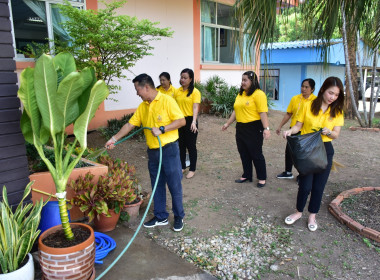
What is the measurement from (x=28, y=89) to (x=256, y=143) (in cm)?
330

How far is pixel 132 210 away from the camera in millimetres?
3768

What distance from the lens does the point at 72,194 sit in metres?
3.56

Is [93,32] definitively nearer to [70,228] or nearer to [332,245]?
[70,228]

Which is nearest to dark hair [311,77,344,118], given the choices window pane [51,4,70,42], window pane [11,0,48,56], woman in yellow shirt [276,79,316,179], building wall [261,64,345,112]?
woman in yellow shirt [276,79,316,179]

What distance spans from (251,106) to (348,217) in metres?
1.92

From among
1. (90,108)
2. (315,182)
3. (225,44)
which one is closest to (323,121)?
(315,182)

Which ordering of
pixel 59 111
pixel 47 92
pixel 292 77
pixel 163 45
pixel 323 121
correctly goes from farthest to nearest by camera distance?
pixel 292 77
pixel 163 45
pixel 323 121
pixel 59 111
pixel 47 92

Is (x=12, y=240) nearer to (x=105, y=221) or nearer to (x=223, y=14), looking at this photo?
(x=105, y=221)

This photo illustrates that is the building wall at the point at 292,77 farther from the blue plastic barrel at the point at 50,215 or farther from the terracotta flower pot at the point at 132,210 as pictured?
the blue plastic barrel at the point at 50,215

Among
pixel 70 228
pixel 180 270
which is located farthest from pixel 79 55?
pixel 180 270

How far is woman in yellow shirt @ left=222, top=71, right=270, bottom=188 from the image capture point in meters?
4.52

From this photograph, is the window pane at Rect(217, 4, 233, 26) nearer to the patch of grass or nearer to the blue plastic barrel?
the patch of grass

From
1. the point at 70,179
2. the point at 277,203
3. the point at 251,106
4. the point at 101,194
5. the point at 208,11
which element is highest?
the point at 208,11

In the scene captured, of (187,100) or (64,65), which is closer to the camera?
(64,65)
